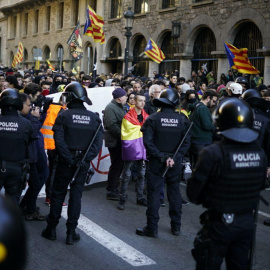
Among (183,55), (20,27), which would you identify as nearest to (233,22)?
(183,55)

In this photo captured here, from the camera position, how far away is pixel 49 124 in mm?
7398

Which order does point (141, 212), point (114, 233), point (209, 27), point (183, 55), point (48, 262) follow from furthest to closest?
point (183, 55)
point (209, 27)
point (141, 212)
point (114, 233)
point (48, 262)

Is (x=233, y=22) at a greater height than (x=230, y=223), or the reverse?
(x=233, y=22)

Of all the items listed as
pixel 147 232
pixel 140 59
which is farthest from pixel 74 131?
pixel 140 59

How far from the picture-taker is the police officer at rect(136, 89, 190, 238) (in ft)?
20.1

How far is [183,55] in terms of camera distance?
22297mm

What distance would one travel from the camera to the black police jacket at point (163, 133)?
6164 mm

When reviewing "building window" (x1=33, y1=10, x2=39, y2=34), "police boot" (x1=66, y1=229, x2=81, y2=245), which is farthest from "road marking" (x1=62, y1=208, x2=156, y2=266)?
"building window" (x1=33, y1=10, x2=39, y2=34)

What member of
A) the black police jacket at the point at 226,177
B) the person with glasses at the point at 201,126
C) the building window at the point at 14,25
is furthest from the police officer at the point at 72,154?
the building window at the point at 14,25

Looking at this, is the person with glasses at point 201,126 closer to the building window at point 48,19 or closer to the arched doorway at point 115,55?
the arched doorway at point 115,55

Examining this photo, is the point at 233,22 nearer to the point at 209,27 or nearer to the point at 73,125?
the point at 209,27

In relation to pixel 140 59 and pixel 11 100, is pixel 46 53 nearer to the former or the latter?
pixel 140 59

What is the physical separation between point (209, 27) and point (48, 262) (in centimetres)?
1714

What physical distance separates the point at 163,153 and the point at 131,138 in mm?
1624
